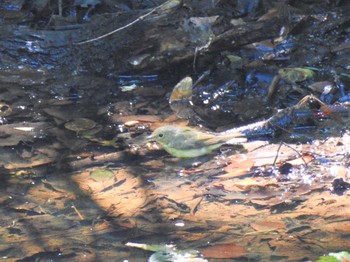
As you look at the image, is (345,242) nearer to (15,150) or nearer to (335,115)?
(335,115)

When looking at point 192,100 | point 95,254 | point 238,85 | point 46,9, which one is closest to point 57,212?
point 95,254

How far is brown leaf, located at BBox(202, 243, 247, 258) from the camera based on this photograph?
2828mm

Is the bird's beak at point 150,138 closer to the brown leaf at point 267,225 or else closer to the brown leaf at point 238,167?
the brown leaf at point 238,167

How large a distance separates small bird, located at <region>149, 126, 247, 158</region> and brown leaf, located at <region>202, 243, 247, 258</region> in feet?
3.50

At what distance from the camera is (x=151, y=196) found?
11.2 ft

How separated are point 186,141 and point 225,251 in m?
1.16

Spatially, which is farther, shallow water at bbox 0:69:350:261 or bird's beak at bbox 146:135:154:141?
bird's beak at bbox 146:135:154:141

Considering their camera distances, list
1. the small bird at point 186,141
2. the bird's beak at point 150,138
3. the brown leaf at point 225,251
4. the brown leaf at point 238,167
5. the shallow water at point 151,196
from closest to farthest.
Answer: the brown leaf at point 225,251, the shallow water at point 151,196, the brown leaf at point 238,167, the small bird at point 186,141, the bird's beak at point 150,138

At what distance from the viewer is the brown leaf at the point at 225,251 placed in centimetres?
283

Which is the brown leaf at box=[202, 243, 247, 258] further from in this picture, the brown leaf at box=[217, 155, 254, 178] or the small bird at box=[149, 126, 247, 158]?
the small bird at box=[149, 126, 247, 158]

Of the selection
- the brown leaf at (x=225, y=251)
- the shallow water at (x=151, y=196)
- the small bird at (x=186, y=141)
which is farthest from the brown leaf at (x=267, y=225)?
the small bird at (x=186, y=141)

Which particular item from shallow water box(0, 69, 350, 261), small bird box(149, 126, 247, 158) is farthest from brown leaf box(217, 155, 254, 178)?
small bird box(149, 126, 247, 158)

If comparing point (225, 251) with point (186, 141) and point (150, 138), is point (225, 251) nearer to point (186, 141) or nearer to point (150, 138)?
point (186, 141)

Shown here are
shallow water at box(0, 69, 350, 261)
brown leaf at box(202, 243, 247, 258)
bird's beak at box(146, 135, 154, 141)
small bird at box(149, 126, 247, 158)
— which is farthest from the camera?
bird's beak at box(146, 135, 154, 141)
